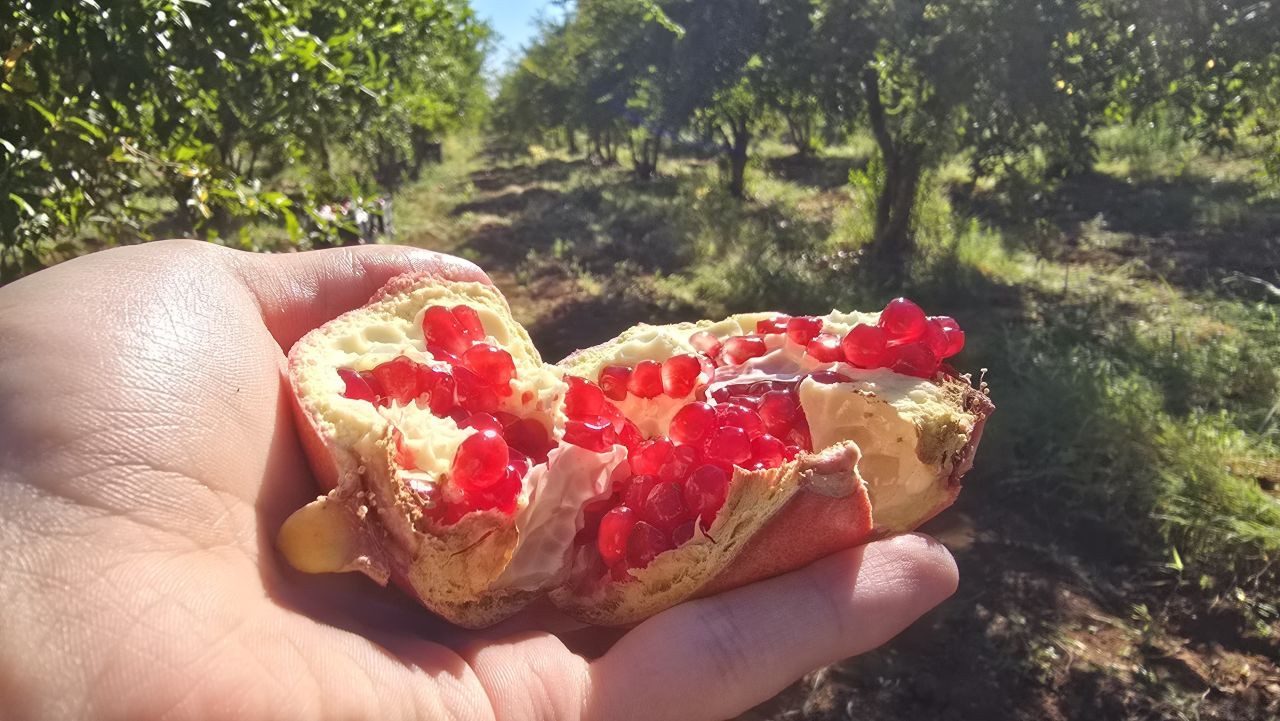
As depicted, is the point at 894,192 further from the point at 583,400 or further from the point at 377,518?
the point at 377,518

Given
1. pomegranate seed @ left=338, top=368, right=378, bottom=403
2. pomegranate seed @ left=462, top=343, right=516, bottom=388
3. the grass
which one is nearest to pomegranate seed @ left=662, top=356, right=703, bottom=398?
pomegranate seed @ left=462, top=343, right=516, bottom=388

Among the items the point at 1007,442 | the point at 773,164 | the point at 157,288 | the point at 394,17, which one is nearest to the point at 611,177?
the point at 773,164

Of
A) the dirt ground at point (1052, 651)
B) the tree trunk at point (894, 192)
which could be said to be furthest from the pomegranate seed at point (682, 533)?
the tree trunk at point (894, 192)

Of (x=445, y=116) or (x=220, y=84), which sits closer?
(x=220, y=84)

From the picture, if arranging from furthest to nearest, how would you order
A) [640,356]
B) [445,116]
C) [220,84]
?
[445,116], [220,84], [640,356]

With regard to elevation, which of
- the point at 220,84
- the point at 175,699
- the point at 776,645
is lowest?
the point at 776,645

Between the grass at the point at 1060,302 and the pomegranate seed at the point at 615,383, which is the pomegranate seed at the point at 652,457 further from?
the grass at the point at 1060,302

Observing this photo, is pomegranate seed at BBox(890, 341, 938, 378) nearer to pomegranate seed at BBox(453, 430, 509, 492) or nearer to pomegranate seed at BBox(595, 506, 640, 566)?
pomegranate seed at BBox(595, 506, 640, 566)

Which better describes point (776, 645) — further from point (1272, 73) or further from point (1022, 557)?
point (1272, 73)
